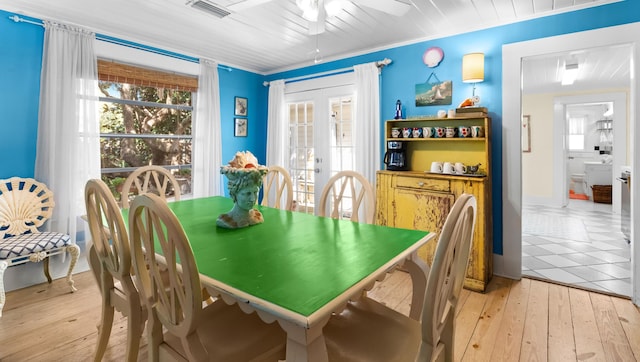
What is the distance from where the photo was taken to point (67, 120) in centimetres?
299

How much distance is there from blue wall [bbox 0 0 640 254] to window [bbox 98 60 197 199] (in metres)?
0.60

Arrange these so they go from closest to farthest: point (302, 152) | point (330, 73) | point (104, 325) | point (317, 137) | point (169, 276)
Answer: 1. point (169, 276)
2. point (104, 325)
3. point (330, 73)
4. point (317, 137)
5. point (302, 152)

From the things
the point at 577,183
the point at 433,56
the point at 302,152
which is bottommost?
the point at 577,183

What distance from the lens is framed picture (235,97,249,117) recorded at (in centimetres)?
459

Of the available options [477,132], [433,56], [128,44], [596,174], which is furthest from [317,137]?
[596,174]

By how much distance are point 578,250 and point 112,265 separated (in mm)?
4479

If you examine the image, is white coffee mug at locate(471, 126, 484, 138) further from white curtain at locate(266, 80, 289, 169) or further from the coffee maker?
white curtain at locate(266, 80, 289, 169)

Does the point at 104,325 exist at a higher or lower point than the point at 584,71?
lower

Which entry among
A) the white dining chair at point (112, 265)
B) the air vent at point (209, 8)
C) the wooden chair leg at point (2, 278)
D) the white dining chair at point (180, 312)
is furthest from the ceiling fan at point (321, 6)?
the wooden chair leg at point (2, 278)

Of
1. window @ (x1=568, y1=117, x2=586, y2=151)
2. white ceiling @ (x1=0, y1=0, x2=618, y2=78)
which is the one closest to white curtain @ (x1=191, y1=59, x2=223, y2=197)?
white ceiling @ (x1=0, y1=0, x2=618, y2=78)

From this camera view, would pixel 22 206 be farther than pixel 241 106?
No

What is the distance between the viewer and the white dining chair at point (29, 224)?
254 cm

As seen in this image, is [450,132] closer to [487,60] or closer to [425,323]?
[487,60]

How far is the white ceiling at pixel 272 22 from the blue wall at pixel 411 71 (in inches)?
3.4
